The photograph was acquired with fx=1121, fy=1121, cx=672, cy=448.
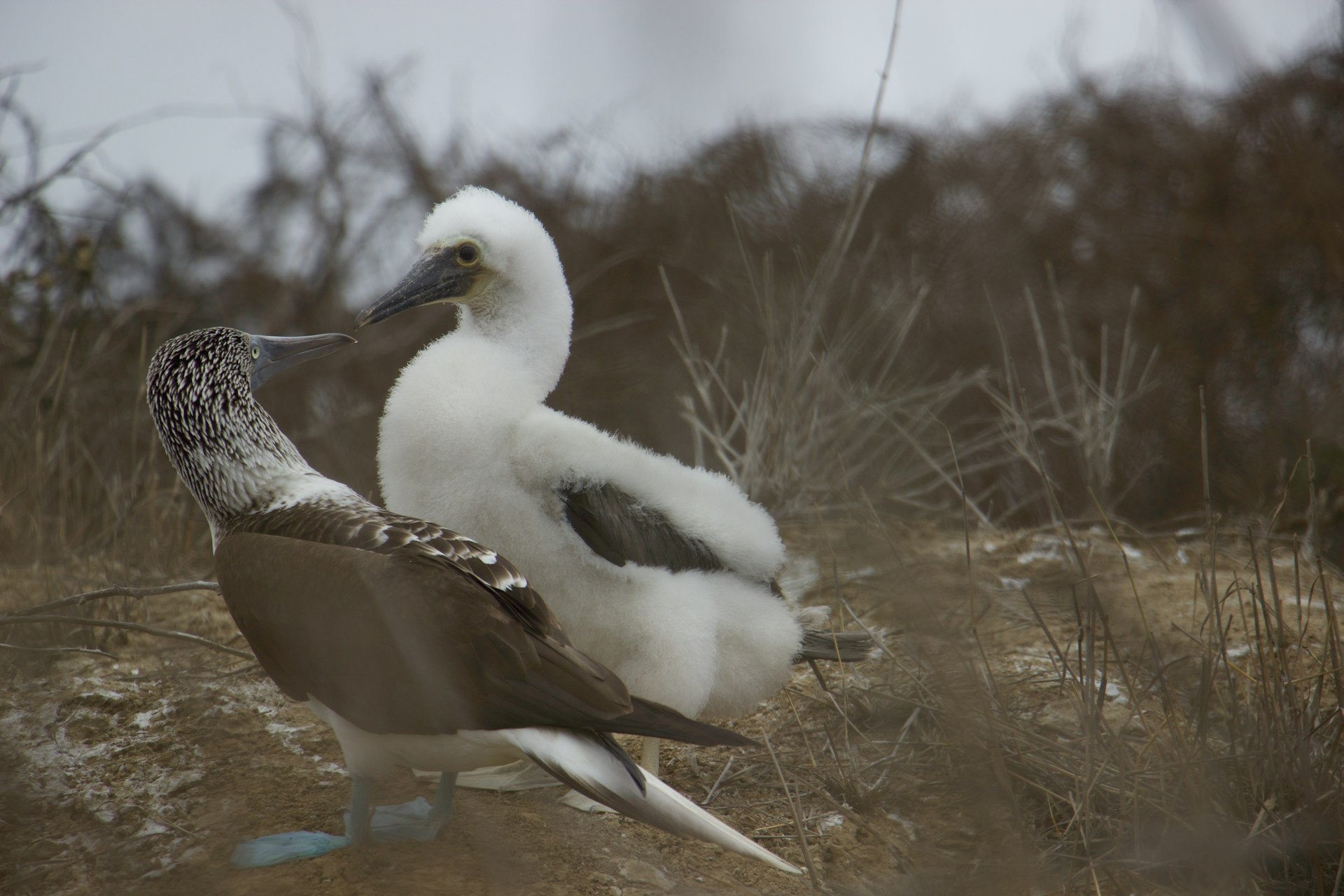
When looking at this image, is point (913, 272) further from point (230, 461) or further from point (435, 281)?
point (230, 461)

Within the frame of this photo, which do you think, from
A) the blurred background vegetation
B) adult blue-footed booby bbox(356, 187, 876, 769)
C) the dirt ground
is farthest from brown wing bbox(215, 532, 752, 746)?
the blurred background vegetation

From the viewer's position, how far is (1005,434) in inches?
162

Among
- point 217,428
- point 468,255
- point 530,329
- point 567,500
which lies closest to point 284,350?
point 217,428

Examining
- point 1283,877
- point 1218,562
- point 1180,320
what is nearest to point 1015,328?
point 1180,320

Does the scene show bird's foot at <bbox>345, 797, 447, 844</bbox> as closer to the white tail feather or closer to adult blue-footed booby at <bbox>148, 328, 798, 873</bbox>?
adult blue-footed booby at <bbox>148, 328, 798, 873</bbox>

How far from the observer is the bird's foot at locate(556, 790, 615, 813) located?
2680mm

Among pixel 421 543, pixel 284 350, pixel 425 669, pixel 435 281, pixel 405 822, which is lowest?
pixel 405 822

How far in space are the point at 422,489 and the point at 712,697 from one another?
3.00ft

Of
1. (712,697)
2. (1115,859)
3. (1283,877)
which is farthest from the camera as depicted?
(712,697)

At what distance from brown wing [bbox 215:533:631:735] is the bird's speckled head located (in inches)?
19.1

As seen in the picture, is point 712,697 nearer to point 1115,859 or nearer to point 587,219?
point 1115,859

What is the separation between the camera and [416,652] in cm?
210

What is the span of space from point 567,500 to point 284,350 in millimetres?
961

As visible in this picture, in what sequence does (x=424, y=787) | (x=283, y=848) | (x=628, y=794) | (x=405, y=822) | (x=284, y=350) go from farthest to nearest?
1. (x=284, y=350)
2. (x=424, y=787)
3. (x=405, y=822)
4. (x=283, y=848)
5. (x=628, y=794)
